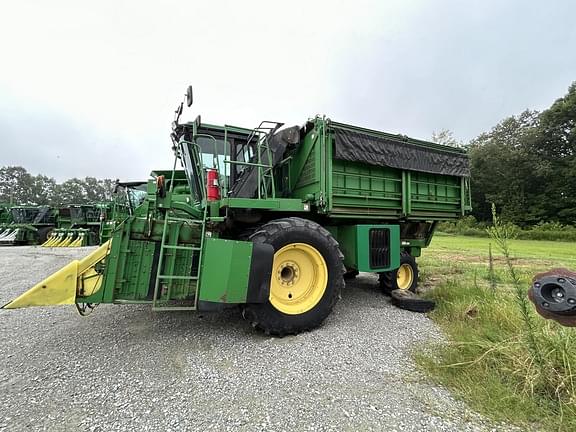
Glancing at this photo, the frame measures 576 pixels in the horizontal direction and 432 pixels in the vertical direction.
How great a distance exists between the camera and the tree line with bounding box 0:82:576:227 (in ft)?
110

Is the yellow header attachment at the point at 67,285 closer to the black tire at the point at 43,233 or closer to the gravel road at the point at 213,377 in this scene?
the gravel road at the point at 213,377

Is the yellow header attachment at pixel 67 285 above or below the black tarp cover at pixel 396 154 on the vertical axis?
below

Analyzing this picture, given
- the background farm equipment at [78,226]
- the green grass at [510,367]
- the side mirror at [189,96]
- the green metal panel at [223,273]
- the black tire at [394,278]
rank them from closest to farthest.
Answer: the green grass at [510,367], the green metal panel at [223,273], the side mirror at [189,96], the black tire at [394,278], the background farm equipment at [78,226]

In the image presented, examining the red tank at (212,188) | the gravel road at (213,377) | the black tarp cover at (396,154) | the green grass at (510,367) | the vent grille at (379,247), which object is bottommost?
the gravel road at (213,377)

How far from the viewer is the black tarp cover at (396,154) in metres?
4.33

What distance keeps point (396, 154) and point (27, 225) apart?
21141mm

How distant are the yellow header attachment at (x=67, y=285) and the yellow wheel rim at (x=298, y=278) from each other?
1.85 m

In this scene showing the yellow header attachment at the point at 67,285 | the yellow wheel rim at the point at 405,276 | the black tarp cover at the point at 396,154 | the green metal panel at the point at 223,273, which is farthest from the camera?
the yellow wheel rim at the point at 405,276

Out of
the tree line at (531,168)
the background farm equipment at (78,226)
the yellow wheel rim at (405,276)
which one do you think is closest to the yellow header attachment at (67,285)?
the yellow wheel rim at (405,276)

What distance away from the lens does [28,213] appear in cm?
1894

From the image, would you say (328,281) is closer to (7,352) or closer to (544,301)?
(544,301)

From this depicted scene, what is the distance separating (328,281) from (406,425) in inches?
74.1

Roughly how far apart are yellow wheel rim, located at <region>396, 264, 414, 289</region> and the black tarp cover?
182 centimetres

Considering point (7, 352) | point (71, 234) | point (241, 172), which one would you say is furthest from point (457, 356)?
point (71, 234)
